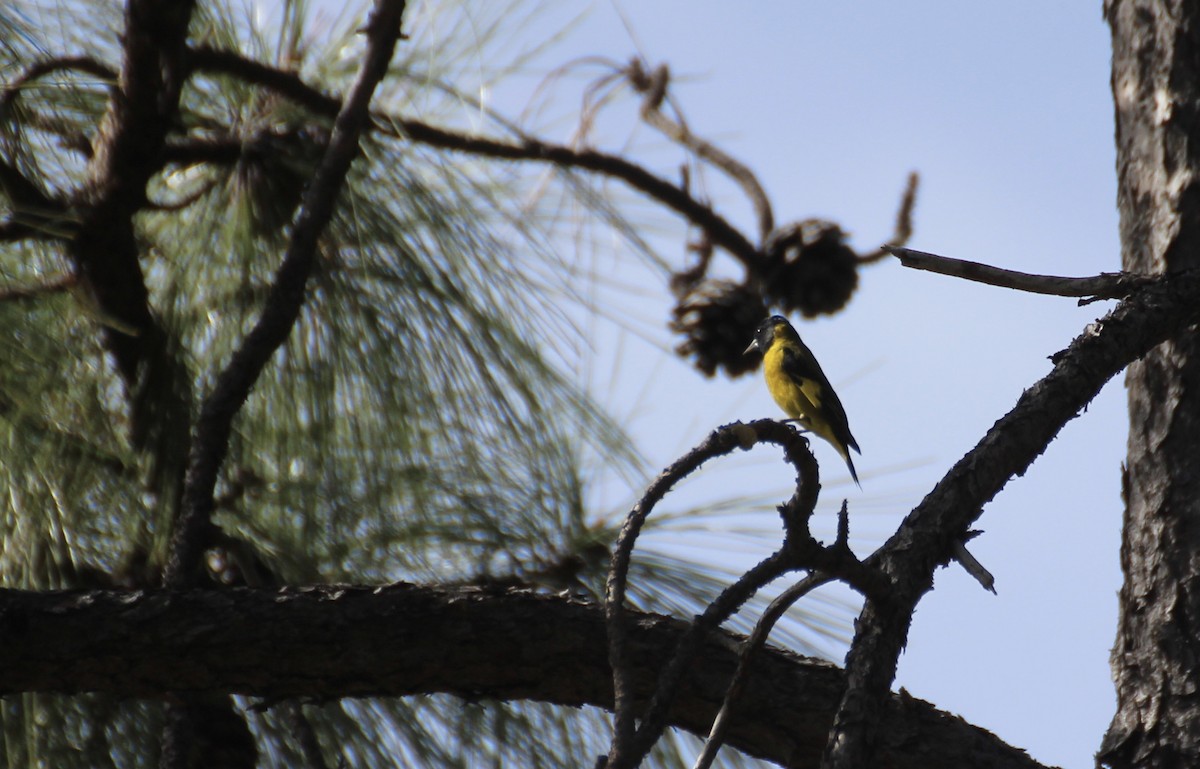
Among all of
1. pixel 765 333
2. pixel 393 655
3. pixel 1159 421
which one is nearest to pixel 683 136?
pixel 765 333

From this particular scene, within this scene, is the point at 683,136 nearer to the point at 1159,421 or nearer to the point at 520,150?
the point at 520,150

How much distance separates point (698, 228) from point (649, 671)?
124 cm

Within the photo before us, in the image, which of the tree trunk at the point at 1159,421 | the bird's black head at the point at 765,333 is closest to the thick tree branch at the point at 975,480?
the tree trunk at the point at 1159,421

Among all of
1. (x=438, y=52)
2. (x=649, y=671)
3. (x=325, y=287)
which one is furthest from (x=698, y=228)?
(x=649, y=671)

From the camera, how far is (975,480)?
1.30 m

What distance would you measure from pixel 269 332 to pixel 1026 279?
36.9 inches

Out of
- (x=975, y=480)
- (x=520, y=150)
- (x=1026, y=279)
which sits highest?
(x=520, y=150)

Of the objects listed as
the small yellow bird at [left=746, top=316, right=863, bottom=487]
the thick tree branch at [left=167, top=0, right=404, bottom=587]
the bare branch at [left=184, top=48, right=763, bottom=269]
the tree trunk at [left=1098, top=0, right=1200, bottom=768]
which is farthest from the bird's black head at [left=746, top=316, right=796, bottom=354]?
the thick tree branch at [left=167, top=0, right=404, bottom=587]

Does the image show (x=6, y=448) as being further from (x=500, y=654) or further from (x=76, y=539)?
(x=500, y=654)

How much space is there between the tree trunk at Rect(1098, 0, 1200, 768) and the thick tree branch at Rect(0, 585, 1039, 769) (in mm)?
190

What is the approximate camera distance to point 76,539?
1.97 meters

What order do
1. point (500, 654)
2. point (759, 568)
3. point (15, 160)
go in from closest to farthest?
Result: 1. point (759, 568)
2. point (500, 654)
3. point (15, 160)

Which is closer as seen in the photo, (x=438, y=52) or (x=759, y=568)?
(x=759, y=568)

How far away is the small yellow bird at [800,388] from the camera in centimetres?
290
